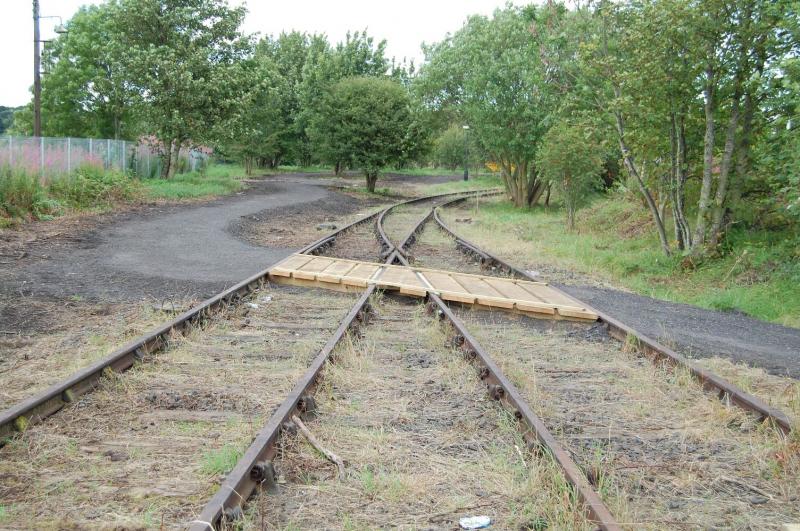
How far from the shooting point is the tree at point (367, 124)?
3178 cm

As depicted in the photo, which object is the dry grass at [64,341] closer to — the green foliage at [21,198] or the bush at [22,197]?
the green foliage at [21,198]

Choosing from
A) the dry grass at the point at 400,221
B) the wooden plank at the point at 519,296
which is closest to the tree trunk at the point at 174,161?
the dry grass at the point at 400,221

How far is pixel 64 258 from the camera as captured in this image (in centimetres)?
1004

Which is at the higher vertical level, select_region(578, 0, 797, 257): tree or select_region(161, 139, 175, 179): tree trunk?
select_region(578, 0, 797, 257): tree

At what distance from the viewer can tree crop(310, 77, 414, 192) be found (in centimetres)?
3178

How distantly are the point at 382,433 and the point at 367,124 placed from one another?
2911 cm

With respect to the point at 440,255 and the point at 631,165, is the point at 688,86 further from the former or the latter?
the point at 440,255

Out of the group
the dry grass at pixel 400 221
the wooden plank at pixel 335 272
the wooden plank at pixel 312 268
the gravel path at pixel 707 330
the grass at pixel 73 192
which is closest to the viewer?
the gravel path at pixel 707 330

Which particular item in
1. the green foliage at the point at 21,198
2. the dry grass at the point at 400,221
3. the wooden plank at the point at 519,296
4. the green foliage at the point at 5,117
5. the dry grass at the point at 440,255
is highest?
the green foliage at the point at 5,117

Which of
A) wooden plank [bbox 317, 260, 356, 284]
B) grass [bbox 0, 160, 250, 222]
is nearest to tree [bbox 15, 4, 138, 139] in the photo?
grass [bbox 0, 160, 250, 222]

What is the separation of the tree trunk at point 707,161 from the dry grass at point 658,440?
6.83 meters

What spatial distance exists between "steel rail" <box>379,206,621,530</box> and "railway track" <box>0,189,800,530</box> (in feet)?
0.05

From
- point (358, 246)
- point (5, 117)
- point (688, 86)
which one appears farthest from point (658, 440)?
point (5, 117)

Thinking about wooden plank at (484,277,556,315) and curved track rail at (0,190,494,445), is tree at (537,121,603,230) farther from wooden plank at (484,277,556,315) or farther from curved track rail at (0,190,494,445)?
curved track rail at (0,190,494,445)
